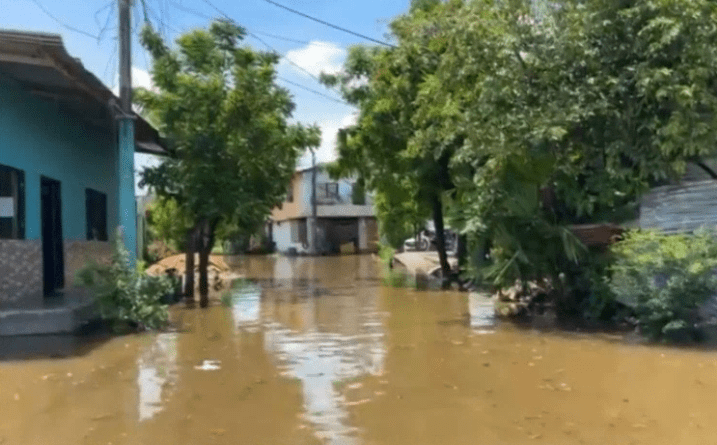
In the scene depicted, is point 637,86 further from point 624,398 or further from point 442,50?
point 442,50

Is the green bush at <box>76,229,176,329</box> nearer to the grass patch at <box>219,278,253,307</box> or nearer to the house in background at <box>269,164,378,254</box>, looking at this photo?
the grass patch at <box>219,278,253,307</box>

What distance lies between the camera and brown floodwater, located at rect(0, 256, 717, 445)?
6.50 m

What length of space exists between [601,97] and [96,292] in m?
8.14

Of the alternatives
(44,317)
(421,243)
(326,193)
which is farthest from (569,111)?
(326,193)

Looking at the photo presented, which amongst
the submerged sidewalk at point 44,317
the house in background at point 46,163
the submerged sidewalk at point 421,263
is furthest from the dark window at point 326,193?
the submerged sidewalk at point 44,317

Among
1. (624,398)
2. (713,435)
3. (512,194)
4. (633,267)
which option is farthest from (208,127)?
(713,435)

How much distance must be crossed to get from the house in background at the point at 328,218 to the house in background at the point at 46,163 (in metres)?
33.3

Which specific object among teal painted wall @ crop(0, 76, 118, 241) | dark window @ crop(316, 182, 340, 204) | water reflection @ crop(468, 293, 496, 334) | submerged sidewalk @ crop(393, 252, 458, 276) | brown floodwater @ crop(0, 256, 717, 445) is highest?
dark window @ crop(316, 182, 340, 204)

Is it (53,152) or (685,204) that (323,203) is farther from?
(685,204)

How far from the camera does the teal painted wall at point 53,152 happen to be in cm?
1291

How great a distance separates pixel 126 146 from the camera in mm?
14180

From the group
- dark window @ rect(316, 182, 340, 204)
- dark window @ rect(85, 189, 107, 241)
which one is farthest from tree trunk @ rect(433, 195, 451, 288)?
dark window @ rect(316, 182, 340, 204)

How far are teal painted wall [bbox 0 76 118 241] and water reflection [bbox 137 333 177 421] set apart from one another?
356 centimetres

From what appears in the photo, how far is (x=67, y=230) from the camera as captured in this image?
15.9 metres
